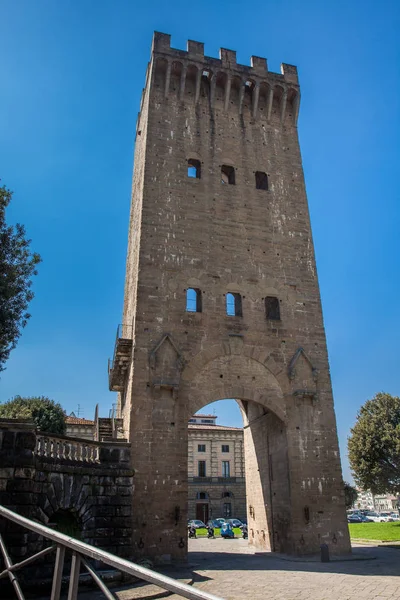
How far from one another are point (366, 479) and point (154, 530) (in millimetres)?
22212

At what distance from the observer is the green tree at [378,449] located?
3152cm

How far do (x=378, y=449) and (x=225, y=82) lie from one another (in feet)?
83.3

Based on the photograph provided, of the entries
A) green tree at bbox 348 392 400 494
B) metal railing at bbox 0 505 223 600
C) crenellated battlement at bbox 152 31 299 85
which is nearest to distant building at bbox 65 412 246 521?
green tree at bbox 348 392 400 494

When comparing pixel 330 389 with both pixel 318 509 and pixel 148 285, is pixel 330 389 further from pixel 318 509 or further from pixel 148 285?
pixel 148 285

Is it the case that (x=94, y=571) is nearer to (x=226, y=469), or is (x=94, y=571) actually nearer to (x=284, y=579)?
(x=284, y=579)

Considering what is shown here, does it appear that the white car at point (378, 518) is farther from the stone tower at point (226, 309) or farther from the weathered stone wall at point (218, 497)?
the stone tower at point (226, 309)

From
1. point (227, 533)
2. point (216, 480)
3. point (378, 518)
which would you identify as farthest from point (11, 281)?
point (378, 518)

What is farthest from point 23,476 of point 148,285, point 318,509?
point 318,509

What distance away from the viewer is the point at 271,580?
11656 mm

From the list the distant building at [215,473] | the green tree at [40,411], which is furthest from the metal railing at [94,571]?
the distant building at [215,473]

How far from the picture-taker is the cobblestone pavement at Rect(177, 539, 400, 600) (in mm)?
9930

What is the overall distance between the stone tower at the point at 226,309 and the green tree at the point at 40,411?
12197 mm

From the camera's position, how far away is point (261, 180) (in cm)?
2311

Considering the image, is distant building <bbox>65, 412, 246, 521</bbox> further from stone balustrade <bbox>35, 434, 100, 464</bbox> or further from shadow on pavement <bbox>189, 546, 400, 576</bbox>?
stone balustrade <bbox>35, 434, 100, 464</bbox>
